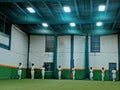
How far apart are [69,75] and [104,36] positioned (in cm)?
804

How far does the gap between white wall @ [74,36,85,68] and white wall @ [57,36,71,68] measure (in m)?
1.09

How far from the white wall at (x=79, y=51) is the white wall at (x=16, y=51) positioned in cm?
763

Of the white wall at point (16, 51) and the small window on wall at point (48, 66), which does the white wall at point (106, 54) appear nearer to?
the small window on wall at point (48, 66)

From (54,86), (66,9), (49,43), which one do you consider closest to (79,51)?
(49,43)

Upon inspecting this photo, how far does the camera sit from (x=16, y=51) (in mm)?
31766

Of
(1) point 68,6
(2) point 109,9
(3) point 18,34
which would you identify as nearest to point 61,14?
(1) point 68,6

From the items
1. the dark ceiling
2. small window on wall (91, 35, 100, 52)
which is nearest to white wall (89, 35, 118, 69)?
small window on wall (91, 35, 100, 52)

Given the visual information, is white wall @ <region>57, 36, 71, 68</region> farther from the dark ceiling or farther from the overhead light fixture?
the overhead light fixture

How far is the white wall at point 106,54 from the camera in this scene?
3581cm

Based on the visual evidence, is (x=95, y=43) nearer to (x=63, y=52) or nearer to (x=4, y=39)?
(x=63, y=52)

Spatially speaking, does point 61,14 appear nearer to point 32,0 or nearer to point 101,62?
point 32,0

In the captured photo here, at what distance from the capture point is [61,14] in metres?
26.3

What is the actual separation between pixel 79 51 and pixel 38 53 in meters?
6.39

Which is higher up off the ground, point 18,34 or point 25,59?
point 18,34
